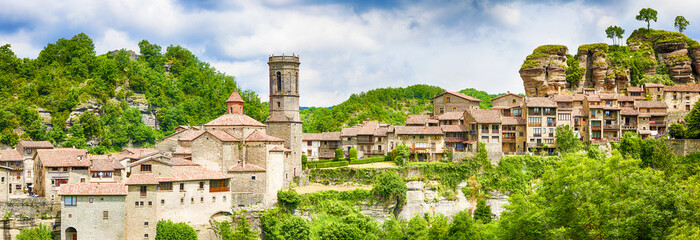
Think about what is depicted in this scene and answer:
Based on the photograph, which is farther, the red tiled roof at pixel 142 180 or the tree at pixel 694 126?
the tree at pixel 694 126

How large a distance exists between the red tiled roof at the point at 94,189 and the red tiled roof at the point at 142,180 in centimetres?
72

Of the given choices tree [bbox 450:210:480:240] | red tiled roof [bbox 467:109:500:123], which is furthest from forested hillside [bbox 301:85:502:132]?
tree [bbox 450:210:480:240]

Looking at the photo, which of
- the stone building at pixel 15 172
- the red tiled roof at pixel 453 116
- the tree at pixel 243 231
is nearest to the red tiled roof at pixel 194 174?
the tree at pixel 243 231

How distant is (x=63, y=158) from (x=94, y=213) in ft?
32.7

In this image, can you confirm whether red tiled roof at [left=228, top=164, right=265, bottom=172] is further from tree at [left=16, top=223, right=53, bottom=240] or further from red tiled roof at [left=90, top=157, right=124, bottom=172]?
tree at [left=16, top=223, right=53, bottom=240]

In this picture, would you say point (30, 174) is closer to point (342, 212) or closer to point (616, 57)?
point (342, 212)

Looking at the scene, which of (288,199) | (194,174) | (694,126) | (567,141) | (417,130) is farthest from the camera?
(417,130)

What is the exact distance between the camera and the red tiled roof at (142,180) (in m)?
A: 44.3

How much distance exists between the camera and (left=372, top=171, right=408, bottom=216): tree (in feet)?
179

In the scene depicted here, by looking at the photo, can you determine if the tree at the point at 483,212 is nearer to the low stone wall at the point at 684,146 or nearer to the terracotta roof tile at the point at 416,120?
the terracotta roof tile at the point at 416,120

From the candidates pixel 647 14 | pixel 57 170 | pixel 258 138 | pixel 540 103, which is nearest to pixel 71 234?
pixel 57 170

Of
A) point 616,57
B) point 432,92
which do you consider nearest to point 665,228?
point 616,57

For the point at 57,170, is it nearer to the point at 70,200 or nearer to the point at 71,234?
the point at 70,200

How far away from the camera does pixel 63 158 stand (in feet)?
169
